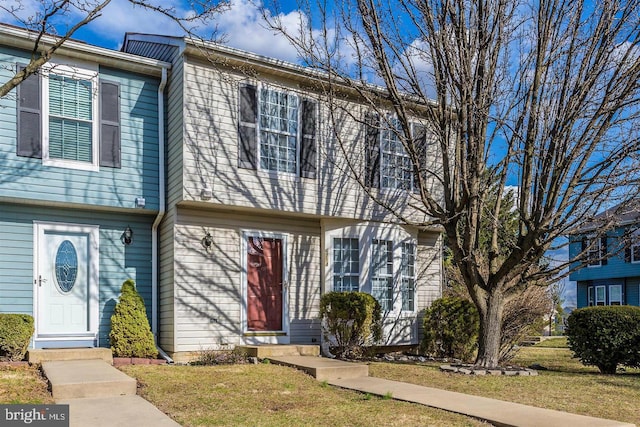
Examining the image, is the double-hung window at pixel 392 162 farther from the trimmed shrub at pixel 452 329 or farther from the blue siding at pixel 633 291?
the blue siding at pixel 633 291

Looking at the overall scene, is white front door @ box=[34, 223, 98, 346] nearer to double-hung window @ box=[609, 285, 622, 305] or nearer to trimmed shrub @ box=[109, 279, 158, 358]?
trimmed shrub @ box=[109, 279, 158, 358]

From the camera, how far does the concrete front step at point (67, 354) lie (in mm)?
8609

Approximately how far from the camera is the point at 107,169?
1014 cm

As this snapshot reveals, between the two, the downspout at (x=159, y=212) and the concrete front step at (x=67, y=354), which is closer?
the concrete front step at (x=67, y=354)

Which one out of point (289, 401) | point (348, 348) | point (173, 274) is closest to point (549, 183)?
point (348, 348)

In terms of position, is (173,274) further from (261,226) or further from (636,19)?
(636,19)

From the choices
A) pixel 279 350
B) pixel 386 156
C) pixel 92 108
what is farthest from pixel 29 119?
pixel 386 156

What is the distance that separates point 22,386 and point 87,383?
0.91 metres

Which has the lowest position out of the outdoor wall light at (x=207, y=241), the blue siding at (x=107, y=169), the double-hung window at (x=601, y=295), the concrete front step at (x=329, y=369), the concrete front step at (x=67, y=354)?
the double-hung window at (x=601, y=295)

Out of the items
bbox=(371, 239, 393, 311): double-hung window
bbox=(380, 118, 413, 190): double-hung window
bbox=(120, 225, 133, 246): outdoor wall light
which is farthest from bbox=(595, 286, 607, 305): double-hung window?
bbox=(120, 225, 133, 246): outdoor wall light

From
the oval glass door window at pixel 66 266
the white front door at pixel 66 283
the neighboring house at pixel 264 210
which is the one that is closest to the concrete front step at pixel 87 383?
the white front door at pixel 66 283

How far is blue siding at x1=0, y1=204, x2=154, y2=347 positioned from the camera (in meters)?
9.41

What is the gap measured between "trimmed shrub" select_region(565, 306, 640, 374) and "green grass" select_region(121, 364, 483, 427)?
5243mm

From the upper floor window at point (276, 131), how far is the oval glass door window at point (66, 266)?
10.7 ft
